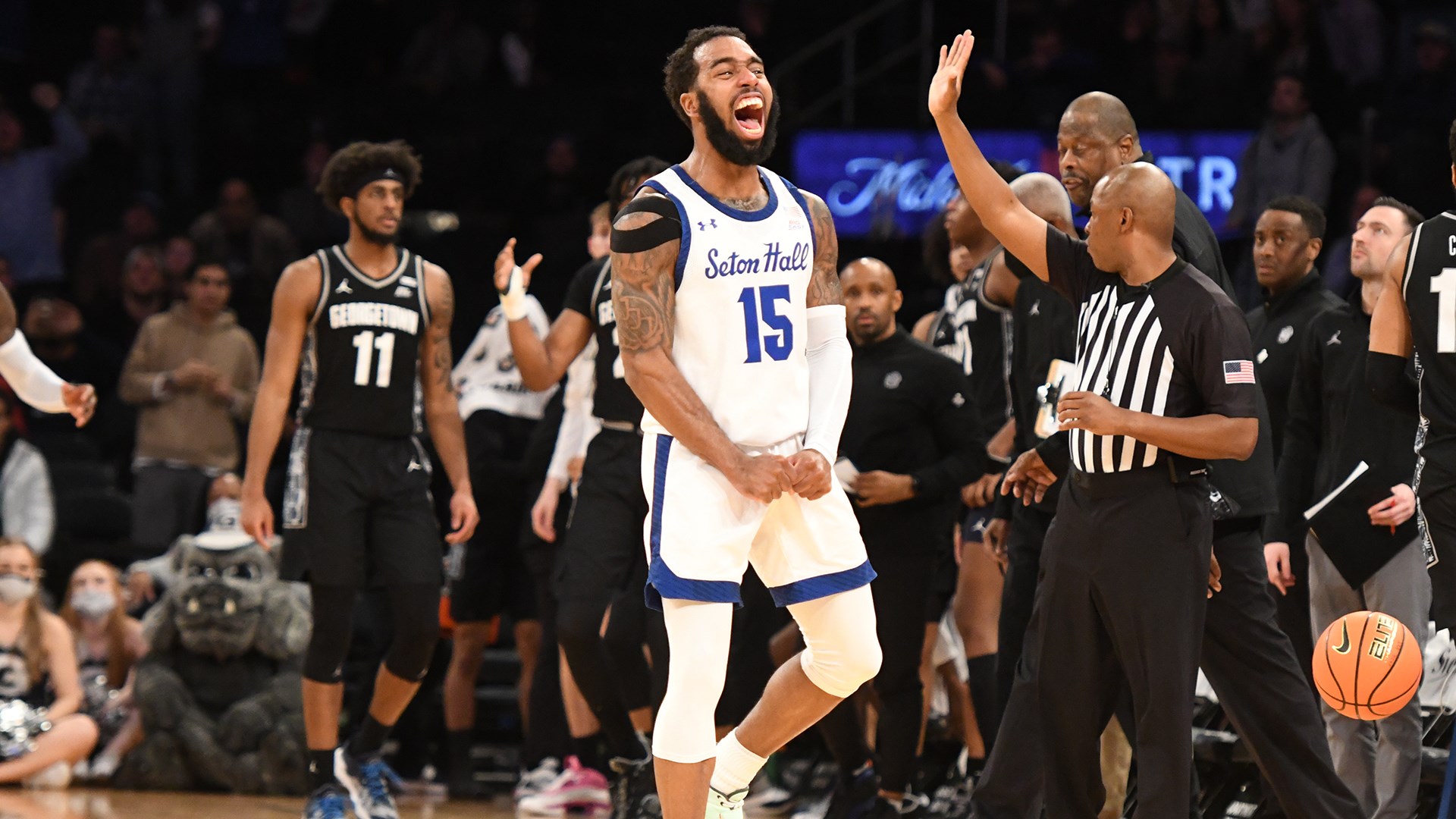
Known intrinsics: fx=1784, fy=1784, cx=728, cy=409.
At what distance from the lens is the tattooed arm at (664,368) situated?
15.6 feet

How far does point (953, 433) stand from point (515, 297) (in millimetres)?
1868

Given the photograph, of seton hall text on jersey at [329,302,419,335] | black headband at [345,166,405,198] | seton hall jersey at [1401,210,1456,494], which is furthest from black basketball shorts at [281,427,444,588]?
seton hall jersey at [1401,210,1456,494]

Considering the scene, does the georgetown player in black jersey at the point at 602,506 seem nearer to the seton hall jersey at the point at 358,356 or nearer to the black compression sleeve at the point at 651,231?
the seton hall jersey at the point at 358,356

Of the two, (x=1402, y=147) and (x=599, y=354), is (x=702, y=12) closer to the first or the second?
A: (x=1402, y=147)

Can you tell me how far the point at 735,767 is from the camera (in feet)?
16.7

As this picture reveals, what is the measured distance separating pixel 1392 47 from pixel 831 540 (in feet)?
30.7

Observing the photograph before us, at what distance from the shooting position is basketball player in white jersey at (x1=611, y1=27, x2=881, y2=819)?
15.8ft

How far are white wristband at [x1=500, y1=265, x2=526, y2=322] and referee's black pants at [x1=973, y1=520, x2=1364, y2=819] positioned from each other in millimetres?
2624

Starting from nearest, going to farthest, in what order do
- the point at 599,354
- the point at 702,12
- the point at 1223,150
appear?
the point at 599,354
the point at 1223,150
the point at 702,12

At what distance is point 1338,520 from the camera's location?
6426mm

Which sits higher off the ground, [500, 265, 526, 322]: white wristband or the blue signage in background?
the blue signage in background

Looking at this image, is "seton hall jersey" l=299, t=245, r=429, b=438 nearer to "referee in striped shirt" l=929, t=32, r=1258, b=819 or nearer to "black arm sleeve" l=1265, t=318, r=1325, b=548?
"referee in striped shirt" l=929, t=32, r=1258, b=819

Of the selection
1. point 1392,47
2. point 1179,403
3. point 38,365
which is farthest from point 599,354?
point 1392,47

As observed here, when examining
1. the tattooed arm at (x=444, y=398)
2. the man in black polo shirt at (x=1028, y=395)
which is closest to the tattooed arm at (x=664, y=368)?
the man in black polo shirt at (x=1028, y=395)
